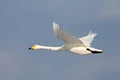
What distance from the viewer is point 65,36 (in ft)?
181

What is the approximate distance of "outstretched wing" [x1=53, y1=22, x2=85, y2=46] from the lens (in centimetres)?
5230

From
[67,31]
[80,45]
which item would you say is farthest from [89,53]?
[67,31]

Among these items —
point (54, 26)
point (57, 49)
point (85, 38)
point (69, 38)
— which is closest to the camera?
point (54, 26)

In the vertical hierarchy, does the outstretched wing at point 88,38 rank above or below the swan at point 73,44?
below

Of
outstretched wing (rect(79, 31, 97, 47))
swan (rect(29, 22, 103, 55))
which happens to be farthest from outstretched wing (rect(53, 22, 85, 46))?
outstretched wing (rect(79, 31, 97, 47))

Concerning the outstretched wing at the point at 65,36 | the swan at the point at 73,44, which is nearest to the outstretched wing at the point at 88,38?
the swan at the point at 73,44

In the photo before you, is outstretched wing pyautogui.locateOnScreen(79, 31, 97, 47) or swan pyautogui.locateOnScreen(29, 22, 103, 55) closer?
swan pyautogui.locateOnScreen(29, 22, 103, 55)

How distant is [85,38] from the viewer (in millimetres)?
65938

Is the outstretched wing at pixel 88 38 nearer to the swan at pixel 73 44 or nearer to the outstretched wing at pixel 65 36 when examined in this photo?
the swan at pixel 73 44

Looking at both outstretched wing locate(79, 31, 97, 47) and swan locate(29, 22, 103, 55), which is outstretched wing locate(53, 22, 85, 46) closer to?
swan locate(29, 22, 103, 55)

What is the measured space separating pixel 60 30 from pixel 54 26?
0.92 metres

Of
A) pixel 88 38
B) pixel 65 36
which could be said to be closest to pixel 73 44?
pixel 65 36

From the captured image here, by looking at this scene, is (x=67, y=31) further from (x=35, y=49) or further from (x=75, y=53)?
(x=35, y=49)

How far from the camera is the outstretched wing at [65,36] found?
172ft
